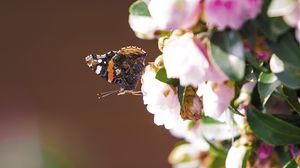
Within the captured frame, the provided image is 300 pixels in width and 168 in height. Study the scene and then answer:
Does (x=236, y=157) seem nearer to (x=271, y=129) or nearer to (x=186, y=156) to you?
(x=271, y=129)

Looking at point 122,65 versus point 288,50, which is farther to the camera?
point 122,65

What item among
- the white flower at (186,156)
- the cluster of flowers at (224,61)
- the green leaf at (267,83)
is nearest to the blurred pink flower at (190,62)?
the cluster of flowers at (224,61)

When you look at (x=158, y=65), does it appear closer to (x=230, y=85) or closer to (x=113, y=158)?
(x=230, y=85)

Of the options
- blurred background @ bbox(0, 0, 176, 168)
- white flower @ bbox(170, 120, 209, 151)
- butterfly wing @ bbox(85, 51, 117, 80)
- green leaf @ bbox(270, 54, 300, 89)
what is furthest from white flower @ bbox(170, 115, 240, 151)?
blurred background @ bbox(0, 0, 176, 168)

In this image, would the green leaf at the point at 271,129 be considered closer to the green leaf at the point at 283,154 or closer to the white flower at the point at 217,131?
the green leaf at the point at 283,154

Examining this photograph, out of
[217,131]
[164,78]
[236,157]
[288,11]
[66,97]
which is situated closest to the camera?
[288,11]

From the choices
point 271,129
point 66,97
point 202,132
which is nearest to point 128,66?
point 271,129

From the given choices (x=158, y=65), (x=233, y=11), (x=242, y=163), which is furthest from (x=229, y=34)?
(x=242, y=163)

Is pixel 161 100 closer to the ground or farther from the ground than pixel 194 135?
farther from the ground

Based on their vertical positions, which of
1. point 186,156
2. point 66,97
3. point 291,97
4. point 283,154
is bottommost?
point 66,97
